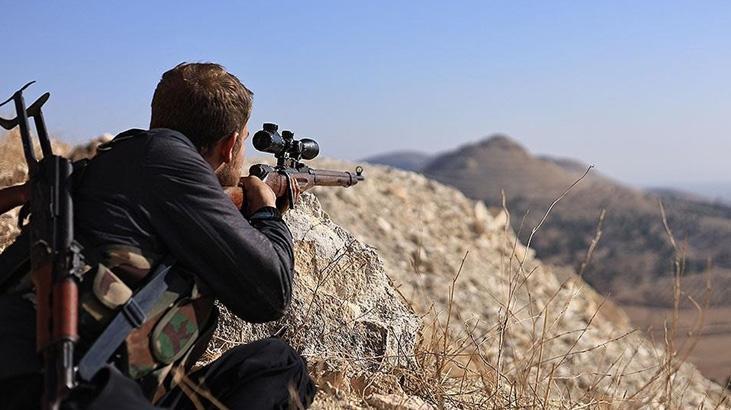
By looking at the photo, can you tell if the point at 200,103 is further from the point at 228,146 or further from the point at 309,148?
the point at 309,148

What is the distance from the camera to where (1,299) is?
2.27m

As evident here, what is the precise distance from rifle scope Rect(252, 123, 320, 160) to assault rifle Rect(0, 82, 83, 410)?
1019 millimetres

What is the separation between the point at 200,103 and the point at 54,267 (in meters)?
0.64

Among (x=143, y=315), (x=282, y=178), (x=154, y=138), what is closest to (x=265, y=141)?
(x=282, y=178)

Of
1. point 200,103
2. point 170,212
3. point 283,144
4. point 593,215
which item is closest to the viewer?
point 170,212

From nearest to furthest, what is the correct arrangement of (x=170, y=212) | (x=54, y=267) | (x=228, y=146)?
1. (x=54, y=267)
2. (x=170, y=212)
3. (x=228, y=146)

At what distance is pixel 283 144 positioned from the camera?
344 cm

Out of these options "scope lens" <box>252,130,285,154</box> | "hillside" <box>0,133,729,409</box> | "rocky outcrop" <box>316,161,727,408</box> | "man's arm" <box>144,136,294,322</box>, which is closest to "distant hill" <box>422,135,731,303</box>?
"rocky outcrop" <box>316,161,727,408</box>

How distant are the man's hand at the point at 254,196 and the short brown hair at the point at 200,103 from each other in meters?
0.30

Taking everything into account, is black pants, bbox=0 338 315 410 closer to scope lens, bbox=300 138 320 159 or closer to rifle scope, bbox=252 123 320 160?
rifle scope, bbox=252 123 320 160

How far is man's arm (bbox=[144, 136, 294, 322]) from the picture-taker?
7.54 feet

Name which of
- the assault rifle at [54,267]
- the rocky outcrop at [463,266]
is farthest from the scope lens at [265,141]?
the rocky outcrop at [463,266]

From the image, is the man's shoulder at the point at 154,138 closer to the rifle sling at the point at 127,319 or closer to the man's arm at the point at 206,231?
the man's arm at the point at 206,231

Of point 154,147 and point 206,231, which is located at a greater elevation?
point 154,147
